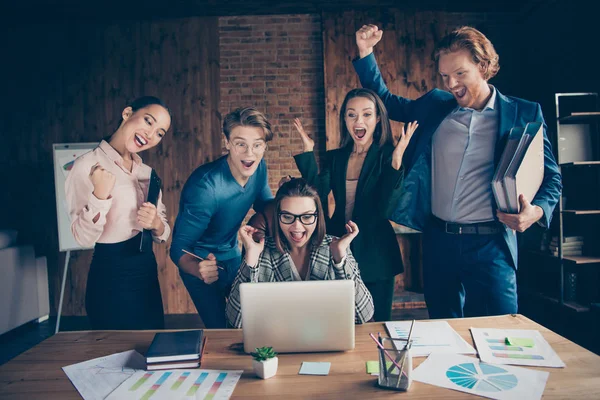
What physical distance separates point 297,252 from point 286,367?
77cm

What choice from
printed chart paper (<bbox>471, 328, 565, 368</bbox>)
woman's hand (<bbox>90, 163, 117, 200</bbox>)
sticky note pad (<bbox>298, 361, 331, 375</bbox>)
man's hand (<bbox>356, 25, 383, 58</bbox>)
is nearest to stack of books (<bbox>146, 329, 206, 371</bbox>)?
sticky note pad (<bbox>298, 361, 331, 375</bbox>)

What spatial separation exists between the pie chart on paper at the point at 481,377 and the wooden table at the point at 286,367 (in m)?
0.07

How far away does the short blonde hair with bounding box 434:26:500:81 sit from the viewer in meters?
2.19

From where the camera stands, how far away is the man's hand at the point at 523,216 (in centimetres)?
204

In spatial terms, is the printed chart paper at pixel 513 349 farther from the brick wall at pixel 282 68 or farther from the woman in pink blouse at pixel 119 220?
the brick wall at pixel 282 68

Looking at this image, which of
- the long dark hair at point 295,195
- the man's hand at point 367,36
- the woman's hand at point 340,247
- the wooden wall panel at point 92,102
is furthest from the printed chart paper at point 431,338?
the wooden wall panel at point 92,102

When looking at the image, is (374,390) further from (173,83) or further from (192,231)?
(173,83)

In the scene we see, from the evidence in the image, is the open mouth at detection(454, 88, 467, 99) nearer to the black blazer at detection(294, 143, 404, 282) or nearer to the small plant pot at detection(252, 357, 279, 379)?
the black blazer at detection(294, 143, 404, 282)

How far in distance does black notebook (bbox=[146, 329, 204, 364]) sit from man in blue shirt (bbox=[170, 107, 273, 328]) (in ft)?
2.98

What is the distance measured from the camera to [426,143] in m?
2.33

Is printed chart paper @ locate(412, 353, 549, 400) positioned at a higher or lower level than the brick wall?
lower

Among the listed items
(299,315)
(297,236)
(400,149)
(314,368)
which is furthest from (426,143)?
(314,368)

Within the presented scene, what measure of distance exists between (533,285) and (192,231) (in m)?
3.41

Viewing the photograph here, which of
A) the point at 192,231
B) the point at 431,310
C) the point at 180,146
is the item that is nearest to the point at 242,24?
the point at 180,146
